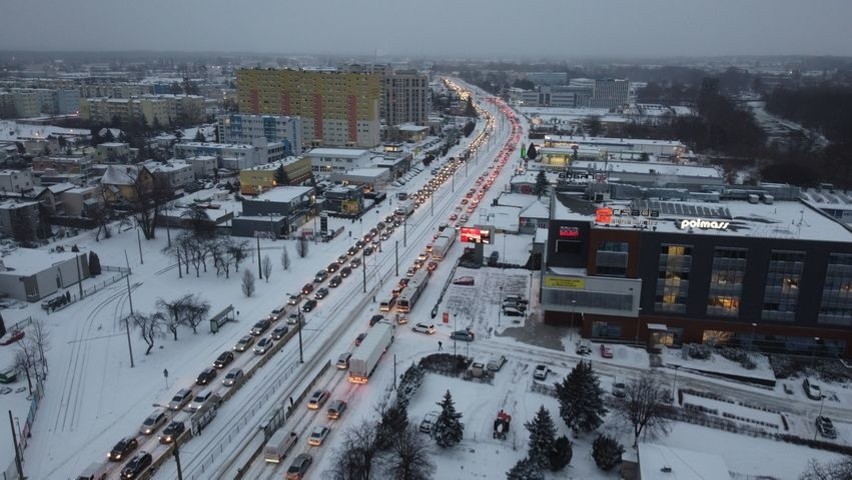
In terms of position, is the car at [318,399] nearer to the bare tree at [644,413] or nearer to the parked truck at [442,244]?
the bare tree at [644,413]

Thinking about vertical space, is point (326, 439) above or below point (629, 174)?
below

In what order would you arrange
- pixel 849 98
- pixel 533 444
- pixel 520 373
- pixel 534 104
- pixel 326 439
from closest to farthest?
1. pixel 533 444
2. pixel 326 439
3. pixel 520 373
4. pixel 849 98
5. pixel 534 104

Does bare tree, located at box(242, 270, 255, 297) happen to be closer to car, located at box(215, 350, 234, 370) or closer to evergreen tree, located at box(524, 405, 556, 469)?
car, located at box(215, 350, 234, 370)

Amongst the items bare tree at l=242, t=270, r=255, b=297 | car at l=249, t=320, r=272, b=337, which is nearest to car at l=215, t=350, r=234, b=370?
car at l=249, t=320, r=272, b=337

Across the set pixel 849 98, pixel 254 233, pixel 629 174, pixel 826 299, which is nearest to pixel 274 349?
pixel 254 233

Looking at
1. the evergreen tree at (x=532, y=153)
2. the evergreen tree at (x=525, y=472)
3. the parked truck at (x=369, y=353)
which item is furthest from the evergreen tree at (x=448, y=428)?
the evergreen tree at (x=532, y=153)

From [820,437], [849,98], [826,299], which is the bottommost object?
[820,437]

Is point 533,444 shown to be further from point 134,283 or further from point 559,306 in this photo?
point 134,283
